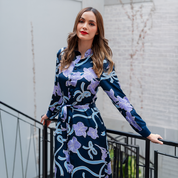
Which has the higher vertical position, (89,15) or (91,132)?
(89,15)

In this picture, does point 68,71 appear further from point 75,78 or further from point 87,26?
point 87,26

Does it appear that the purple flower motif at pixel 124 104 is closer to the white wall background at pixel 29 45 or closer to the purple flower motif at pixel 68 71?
the purple flower motif at pixel 68 71

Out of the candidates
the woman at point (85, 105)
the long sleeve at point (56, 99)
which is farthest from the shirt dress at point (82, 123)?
the long sleeve at point (56, 99)

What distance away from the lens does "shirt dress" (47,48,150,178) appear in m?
1.48

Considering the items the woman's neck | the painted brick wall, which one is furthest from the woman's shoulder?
the painted brick wall

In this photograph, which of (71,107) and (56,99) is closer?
(71,107)

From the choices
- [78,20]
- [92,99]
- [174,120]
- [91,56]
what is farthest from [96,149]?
[174,120]

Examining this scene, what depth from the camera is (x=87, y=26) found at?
149cm

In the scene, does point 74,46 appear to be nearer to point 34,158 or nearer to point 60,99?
point 60,99

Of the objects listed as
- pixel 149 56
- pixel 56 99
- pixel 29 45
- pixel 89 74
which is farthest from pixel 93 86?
pixel 149 56

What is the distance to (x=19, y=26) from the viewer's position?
11.7 feet

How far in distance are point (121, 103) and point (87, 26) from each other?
51 cm

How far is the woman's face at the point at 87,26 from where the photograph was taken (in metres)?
1.49

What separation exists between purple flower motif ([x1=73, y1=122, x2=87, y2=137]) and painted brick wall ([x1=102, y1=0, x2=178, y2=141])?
3.38 metres
